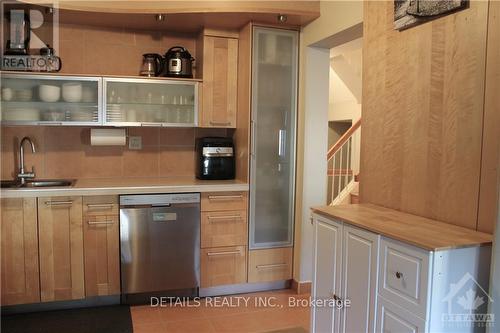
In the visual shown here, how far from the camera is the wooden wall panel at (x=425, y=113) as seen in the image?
167cm

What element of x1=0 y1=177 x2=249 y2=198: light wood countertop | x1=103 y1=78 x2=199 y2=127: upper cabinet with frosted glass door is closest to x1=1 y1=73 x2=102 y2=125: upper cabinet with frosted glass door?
x1=103 y1=78 x2=199 y2=127: upper cabinet with frosted glass door

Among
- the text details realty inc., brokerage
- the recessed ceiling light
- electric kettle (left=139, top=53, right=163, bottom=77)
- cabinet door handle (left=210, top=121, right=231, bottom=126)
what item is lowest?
the text details realty inc., brokerage

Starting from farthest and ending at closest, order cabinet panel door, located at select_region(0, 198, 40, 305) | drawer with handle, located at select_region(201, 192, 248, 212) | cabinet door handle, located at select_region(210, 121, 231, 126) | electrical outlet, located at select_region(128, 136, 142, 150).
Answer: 1. electrical outlet, located at select_region(128, 136, 142, 150)
2. cabinet door handle, located at select_region(210, 121, 231, 126)
3. drawer with handle, located at select_region(201, 192, 248, 212)
4. cabinet panel door, located at select_region(0, 198, 40, 305)

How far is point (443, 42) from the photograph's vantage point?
1791mm

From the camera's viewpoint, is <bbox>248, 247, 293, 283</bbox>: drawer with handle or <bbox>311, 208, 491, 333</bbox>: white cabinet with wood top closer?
<bbox>311, 208, 491, 333</bbox>: white cabinet with wood top

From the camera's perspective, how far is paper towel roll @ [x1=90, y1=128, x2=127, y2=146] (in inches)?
128

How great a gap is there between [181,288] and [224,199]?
2.52ft

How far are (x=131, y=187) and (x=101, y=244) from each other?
0.47 meters

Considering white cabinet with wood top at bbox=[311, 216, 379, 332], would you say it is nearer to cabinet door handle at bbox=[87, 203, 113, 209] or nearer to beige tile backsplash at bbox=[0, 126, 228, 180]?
cabinet door handle at bbox=[87, 203, 113, 209]

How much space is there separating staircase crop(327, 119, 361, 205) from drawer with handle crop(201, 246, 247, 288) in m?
1.88

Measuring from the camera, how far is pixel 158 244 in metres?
3.04

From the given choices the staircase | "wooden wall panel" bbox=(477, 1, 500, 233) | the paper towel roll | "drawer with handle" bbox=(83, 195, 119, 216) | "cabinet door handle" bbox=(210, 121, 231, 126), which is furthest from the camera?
the staircase

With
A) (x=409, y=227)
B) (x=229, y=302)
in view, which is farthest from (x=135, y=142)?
(x=409, y=227)

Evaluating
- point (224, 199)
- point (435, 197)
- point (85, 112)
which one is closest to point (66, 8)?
point (85, 112)
